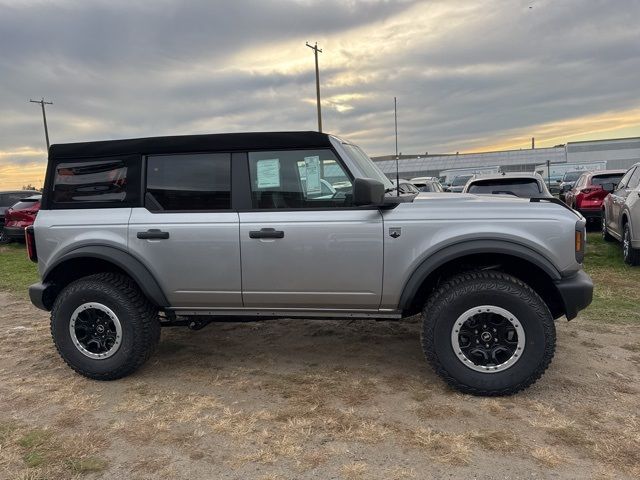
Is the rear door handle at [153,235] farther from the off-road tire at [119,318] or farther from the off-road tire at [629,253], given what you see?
the off-road tire at [629,253]

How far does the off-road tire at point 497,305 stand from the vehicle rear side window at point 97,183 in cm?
249

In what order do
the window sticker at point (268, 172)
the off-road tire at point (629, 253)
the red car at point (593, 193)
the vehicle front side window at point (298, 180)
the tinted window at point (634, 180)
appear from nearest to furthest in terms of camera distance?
1. the vehicle front side window at point (298, 180)
2. the window sticker at point (268, 172)
3. the off-road tire at point (629, 253)
4. the tinted window at point (634, 180)
5. the red car at point (593, 193)

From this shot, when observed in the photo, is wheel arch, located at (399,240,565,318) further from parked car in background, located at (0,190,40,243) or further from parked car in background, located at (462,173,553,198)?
parked car in background, located at (0,190,40,243)

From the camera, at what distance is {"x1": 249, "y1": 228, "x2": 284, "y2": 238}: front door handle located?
11.9 ft

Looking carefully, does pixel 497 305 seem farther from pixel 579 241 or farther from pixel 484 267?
pixel 579 241

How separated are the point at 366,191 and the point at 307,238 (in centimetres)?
60

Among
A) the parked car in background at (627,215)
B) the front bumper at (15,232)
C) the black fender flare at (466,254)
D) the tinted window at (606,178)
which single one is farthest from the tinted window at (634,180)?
the front bumper at (15,232)

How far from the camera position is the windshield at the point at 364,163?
3.91 metres

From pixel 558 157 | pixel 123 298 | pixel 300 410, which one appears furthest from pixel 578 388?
pixel 558 157

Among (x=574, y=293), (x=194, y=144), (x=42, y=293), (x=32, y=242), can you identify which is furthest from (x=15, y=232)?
(x=574, y=293)

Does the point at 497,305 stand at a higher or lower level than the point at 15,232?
higher

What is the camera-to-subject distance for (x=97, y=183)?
405 centimetres

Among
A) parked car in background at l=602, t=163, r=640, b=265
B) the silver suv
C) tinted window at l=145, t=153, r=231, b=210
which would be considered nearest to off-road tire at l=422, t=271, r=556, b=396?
the silver suv

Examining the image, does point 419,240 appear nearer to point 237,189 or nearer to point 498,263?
point 498,263
